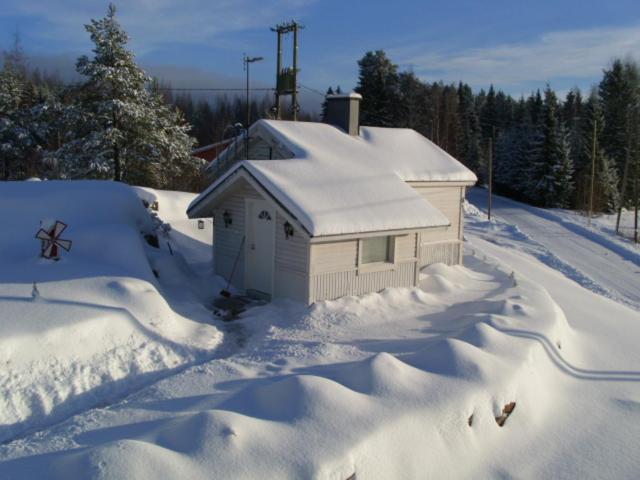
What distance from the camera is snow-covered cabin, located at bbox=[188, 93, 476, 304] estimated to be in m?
12.7

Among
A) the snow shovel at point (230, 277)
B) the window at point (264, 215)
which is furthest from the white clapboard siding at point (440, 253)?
the snow shovel at point (230, 277)

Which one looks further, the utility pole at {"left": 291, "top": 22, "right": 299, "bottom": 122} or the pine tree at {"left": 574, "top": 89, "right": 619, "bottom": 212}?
the pine tree at {"left": 574, "top": 89, "right": 619, "bottom": 212}

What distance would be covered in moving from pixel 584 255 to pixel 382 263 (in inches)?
725

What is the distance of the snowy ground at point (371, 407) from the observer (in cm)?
612

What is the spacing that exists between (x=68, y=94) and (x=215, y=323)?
19.2 meters

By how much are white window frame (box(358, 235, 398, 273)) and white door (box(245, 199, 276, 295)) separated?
2.06 metres

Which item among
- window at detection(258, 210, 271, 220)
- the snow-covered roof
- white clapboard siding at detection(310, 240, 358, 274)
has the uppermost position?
the snow-covered roof

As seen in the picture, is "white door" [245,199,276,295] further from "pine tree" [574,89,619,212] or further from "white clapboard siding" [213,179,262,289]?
"pine tree" [574,89,619,212]

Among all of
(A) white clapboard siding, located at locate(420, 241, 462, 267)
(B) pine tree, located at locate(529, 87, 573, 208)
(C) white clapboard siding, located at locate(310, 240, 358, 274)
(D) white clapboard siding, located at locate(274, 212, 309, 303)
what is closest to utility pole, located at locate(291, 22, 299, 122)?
(A) white clapboard siding, located at locate(420, 241, 462, 267)

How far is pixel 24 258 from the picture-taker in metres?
11.7

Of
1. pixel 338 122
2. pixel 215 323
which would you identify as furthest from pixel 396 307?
pixel 338 122

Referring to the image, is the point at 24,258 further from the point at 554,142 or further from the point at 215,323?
the point at 554,142

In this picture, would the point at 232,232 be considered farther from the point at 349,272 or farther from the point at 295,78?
the point at 295,78

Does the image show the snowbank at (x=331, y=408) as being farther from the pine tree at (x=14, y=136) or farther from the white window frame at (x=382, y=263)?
the pine tree at (x=14, y=136)
